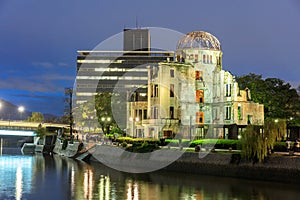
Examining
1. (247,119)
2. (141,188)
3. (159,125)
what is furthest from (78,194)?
(247,119)

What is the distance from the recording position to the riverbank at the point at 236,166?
51375mm

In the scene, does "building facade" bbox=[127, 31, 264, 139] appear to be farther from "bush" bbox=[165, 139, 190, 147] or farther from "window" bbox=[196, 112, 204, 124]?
"bush" bbox=[165, 139, 190, 147]

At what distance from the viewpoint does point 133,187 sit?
51.7m

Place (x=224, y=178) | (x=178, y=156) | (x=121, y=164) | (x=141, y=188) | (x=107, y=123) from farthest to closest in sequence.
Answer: (x=107, y=123)
(x=121, y=164)
(x=178, y=156)
(x=224, y=178)
(x=141, y=188)

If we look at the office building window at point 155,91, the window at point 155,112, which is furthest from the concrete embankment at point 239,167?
the office building window at point 155,91

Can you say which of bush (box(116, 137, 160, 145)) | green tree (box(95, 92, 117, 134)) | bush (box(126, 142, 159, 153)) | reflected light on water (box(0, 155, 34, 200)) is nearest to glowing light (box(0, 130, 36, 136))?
green tree (box(95, 92, 117, 134))

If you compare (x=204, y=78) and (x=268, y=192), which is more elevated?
(x=204, y=78)

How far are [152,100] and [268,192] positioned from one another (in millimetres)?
47947

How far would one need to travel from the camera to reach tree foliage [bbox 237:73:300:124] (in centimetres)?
9781

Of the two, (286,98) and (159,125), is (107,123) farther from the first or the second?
(286,98)

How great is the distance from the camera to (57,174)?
65.9 meters

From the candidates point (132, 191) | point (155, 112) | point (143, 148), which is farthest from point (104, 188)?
point (155, 112)

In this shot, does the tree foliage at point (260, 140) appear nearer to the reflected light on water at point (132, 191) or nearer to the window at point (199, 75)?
the reflected light on water at point (132, 191)

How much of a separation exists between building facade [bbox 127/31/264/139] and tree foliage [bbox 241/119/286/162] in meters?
26.8
